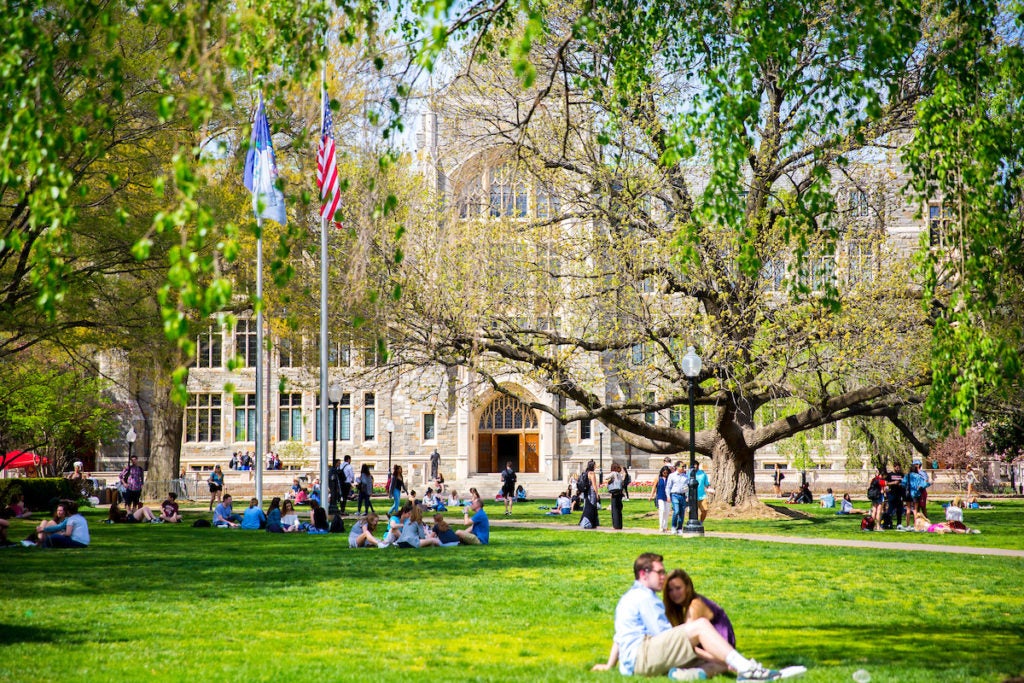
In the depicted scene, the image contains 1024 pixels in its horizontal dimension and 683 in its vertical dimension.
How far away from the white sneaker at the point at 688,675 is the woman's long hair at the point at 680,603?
632mm

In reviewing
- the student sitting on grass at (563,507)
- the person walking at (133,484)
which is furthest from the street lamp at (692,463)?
the person walking at (133,484)

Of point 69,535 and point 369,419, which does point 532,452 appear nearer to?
point 369,419

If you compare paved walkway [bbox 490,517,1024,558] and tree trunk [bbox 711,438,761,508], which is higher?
tree trunk [bbox 711,438,761,508]

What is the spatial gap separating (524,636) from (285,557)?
891 cm

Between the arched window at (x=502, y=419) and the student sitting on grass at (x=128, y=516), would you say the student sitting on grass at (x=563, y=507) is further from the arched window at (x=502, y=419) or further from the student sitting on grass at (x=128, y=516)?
the arched window at (x=502, y=419)

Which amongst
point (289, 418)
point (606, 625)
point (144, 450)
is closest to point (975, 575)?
point (606, 625)

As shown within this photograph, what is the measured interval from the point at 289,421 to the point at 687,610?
55.8 m

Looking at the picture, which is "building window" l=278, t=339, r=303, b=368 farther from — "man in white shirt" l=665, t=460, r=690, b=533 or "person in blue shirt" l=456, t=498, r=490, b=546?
"man in white shirt" l=665, t=460, r=690, b=533

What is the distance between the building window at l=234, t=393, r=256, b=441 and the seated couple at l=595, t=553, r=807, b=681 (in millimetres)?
56559

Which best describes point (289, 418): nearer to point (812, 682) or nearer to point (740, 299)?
point (740, 299)

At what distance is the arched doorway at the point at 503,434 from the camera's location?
63.9 m

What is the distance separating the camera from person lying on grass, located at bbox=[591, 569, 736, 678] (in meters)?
8.87

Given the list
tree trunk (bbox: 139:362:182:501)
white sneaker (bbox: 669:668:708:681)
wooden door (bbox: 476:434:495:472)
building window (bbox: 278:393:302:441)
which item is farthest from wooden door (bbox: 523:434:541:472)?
white sneaker (bbox: 669:668:708:681)

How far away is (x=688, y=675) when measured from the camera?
8516 millimetres
